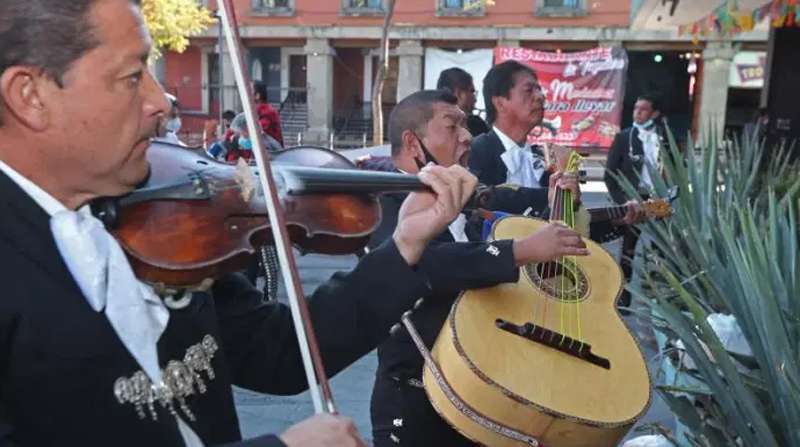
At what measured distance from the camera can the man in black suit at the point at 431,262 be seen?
2035 mm

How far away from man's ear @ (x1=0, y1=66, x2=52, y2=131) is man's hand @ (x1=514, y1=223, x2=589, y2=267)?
4.54 feet

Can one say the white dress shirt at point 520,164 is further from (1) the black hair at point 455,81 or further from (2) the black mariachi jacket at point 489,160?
(1) the black hair at point 455,81

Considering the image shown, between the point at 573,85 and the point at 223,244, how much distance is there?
2131 cm

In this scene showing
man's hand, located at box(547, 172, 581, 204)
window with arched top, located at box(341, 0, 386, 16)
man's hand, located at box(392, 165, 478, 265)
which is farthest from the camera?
window with arched top, located at box(341, 0, 386, 16)

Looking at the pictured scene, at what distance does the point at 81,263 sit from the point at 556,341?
1.38 m

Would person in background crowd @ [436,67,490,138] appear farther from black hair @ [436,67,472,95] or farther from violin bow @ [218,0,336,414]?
violin bow @ [218,0,336,414]

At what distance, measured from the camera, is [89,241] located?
1015mm

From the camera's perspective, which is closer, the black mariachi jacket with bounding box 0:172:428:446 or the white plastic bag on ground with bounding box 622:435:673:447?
the black mariachi jacket with bounding box 0:172:428:446

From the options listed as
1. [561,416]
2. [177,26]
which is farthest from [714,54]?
[561,416]

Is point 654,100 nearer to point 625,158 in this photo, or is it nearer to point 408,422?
point 625,158

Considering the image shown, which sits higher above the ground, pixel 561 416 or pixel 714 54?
pixel 714 54

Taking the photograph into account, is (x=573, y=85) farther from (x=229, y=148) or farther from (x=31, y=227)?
(x=31, y=227)

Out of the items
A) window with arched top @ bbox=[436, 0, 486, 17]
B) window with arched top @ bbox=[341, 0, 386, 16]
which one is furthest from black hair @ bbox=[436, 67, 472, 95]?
window with arched top @ bbox=[341, 0, 386, 16]

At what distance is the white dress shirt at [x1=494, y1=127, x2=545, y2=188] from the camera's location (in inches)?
139
